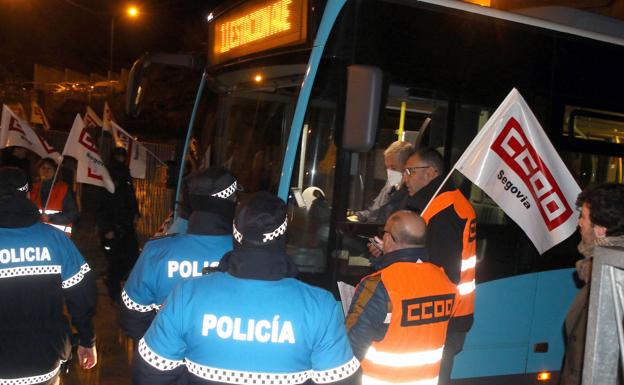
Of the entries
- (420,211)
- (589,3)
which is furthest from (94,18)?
(420,211)

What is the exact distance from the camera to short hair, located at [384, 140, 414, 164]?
4488mm

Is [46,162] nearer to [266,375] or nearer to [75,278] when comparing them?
[75,278]

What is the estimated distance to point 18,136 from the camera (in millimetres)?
8508

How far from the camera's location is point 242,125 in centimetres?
494

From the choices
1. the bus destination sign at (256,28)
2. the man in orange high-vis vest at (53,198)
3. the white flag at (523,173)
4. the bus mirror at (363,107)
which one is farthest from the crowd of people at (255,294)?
the man in orange high-vis vest at (53,198)

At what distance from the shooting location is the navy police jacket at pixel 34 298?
10.5 feet

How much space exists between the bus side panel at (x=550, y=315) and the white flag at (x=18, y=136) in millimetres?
6238

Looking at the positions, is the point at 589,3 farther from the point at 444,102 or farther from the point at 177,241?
the point at 177,241

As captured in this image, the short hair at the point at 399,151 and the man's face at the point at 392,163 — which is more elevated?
the short hair at the point at 399,151

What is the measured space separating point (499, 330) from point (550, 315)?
1.71 feet

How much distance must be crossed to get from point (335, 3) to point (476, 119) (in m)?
1.34

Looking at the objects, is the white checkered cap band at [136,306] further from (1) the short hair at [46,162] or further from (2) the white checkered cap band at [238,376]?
(1) the short hair at [46,162]

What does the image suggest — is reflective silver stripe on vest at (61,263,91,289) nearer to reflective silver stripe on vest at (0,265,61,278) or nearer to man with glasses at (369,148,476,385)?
reflective silver stripe on vest at (0,265,61,278)

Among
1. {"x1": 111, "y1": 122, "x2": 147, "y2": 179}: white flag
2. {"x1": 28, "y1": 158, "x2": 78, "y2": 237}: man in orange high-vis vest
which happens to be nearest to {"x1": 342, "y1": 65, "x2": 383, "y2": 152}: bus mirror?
{"x1": 28, "y1": 158, "x2": 78, "y2": 237}: man in orange high-vis vest
